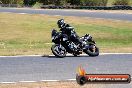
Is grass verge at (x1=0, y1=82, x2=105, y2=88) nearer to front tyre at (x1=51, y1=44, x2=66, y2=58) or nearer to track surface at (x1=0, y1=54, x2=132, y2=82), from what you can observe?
track surface at (x1=0, y1=54, x2=132, y2=82)

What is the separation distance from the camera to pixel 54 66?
476 inches

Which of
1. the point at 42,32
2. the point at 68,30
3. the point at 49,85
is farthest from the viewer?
the point at 42,32

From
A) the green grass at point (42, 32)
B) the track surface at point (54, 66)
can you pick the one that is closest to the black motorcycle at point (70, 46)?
the track surface at point (54, 66)

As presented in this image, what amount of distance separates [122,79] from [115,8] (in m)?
57.3

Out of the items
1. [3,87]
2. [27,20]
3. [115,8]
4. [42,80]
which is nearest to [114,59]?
[42,80]

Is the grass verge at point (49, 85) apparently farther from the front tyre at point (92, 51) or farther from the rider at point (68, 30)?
the rider at point (68, 30)

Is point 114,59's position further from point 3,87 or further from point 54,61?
point 3,87

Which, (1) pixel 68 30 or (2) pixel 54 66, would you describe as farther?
(1) pixel 68 30

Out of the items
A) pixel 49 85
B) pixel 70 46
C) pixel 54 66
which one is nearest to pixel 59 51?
pixel 70 46

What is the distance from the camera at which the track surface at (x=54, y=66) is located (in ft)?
33.7

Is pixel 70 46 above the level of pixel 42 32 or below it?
above

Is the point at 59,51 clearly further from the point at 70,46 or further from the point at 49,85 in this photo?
the point at 49,85

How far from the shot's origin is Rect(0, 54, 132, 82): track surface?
33.7 feet

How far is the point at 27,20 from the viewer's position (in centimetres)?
3788
